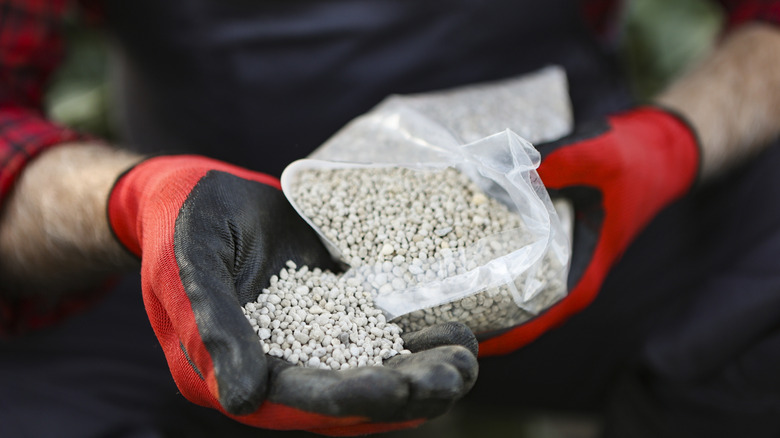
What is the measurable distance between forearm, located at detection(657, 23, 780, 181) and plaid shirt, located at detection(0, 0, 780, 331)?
0.90 meters

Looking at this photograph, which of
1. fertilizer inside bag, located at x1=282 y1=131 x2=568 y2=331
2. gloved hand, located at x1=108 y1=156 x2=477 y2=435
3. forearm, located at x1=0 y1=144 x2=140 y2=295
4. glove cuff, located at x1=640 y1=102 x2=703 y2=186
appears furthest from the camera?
glove cuff, located at x1=640 y1=102 x2=703 y2=186

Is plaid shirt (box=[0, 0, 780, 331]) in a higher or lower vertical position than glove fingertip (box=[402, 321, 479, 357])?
higher

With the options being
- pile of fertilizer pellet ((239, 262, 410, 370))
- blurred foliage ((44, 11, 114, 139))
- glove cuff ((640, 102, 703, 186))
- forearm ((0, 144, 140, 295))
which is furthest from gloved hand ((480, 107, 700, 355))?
blurred foliage ((44, 11, 114, 139))

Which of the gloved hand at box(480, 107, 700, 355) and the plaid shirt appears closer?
the gloved hand at box(480, 107, 700, 355)

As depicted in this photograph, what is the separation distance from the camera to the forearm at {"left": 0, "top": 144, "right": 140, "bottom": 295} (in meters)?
0.67

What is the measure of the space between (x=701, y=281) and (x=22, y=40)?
106cm

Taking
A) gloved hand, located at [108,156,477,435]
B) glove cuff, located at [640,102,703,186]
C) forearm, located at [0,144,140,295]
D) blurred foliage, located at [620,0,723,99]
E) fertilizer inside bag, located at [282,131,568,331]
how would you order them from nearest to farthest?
gloved hand, located at [108,156,477,435] < fertilizer inside bag, located at [282,131,568,331] < forearm, located at [0,144,140,295] < glove cuff, located at [640,102,703,186] < blurred foliage, located at [620,0,723,99]

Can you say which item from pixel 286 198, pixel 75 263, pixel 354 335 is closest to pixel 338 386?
pixel 354 335

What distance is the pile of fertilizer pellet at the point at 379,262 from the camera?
0.46m

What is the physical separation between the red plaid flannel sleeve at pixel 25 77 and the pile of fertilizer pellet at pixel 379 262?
42cm

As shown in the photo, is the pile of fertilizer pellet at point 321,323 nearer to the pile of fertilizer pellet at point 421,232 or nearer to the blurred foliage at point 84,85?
the pile of fertilizer pellet at point 421,232

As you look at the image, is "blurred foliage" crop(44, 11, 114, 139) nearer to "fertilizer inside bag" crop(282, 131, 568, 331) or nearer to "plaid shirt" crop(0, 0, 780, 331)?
"plaid shirt" crop(0, 0, 780, 331)

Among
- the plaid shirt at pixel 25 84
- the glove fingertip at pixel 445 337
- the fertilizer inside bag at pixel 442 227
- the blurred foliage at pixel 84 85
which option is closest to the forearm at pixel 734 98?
the fertilizer inside bag at pixel 442 227

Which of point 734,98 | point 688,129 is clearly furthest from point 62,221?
point 734,98
